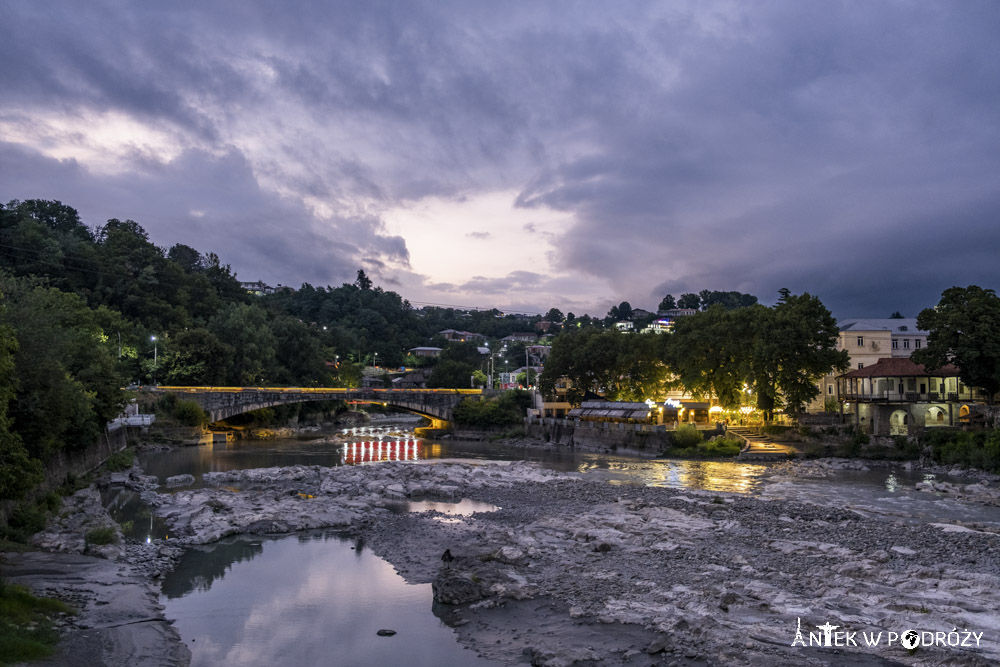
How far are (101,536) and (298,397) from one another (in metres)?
58.6

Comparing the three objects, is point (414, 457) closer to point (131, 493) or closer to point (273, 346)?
point (131, 493)

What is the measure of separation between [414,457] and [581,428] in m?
18.4

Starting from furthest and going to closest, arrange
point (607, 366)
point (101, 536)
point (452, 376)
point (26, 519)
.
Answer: point (452, 376) → point (607, 366) → point (26, 519) → point (101, 536)

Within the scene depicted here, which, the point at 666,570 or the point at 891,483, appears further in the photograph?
the point at 891,483

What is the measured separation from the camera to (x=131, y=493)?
3603 centimetres

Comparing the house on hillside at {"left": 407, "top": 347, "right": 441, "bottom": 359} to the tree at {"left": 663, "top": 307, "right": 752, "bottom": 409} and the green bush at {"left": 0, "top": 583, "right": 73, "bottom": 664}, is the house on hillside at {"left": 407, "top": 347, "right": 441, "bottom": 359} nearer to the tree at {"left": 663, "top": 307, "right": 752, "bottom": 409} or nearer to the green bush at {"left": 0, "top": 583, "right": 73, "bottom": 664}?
the tree at {"left": 663, "top": 307, "right": 752, "bottom": 409}

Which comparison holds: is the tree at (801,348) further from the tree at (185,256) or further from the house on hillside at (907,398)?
the tree at (185,256)

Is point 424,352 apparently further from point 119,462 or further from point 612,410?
point 119,462

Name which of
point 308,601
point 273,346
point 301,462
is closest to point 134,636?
point 308,601

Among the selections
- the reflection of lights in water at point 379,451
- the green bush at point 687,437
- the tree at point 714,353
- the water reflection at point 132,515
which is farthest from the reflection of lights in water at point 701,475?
the water reflection at point 132,515

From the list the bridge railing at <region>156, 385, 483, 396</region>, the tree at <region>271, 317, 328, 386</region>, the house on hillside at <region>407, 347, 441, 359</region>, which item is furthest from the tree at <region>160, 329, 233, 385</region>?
the house on hillside at <region>407, 347, 441, 359</region>

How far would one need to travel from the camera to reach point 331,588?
19.6m

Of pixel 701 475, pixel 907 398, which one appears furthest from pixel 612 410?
pixel 907 398

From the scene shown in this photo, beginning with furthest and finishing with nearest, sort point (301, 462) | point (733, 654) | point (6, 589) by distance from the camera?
point (301, 462) → point (6, 589) → point (733, 654)
